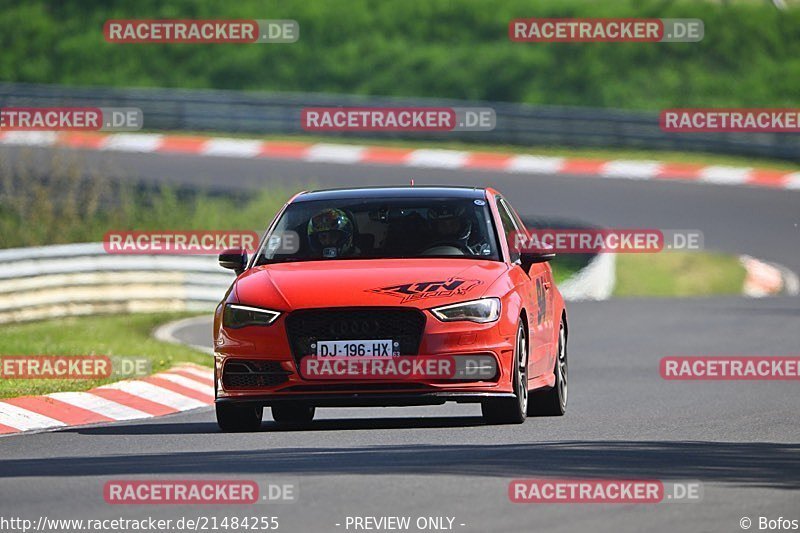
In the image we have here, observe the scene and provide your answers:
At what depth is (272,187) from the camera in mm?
32500

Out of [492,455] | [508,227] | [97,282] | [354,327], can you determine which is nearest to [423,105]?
[97,282]

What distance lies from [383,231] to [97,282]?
994 cm

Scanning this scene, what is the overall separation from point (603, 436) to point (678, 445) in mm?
657

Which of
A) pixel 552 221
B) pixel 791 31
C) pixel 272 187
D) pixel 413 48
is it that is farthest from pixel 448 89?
Result: pixel 552 221

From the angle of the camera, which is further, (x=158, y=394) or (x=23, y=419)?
(x=158, y=394)

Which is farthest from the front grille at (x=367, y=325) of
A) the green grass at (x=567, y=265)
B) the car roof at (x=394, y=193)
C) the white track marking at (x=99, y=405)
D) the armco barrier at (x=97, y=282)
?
the green grass at (x=567, y=265)

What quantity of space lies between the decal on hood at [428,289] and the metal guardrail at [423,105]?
25.7 meters

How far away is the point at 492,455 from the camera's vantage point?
1048 centimetres

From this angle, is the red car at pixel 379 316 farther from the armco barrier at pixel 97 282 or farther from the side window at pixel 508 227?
the armco barrier at pixel 97 282

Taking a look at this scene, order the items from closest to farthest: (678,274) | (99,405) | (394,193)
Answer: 1. (394,193)
2. (99,405)
3. (678,274)

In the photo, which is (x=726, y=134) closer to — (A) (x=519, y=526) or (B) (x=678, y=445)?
(B) (x=678, y=445)

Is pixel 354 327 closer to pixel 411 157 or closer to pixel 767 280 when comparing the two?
pixel 767 280

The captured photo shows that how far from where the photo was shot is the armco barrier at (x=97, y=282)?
69.7 ft

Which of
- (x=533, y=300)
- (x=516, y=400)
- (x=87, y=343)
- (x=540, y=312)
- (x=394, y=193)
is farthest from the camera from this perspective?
(x=87, y=343)
